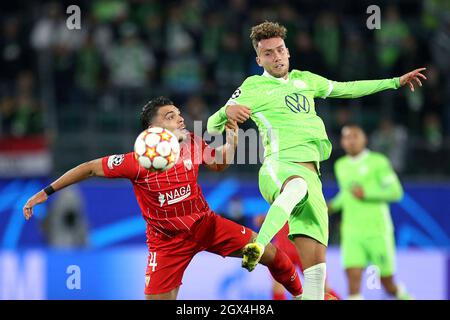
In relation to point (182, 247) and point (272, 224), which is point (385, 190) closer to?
point (182, 247)

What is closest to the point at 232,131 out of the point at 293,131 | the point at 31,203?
the point at 293,131

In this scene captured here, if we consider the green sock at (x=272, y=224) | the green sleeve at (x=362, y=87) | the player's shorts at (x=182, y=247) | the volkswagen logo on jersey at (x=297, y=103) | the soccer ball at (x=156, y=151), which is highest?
the green sleeve at (x=362, y=87)

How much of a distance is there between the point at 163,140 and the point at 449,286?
6.47 meters

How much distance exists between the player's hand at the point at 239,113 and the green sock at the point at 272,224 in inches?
27.8

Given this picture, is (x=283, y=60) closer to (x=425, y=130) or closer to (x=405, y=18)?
(x=425, y=130)

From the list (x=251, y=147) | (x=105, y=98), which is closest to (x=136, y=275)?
(x=251, y=147)

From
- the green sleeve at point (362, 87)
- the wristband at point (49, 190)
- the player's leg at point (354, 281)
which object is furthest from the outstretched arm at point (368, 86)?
the player's leg at point (354, 281)

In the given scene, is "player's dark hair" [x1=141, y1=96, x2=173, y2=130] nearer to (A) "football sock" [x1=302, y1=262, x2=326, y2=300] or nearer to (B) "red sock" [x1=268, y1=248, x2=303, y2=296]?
(B) "red sock" [x1=268, y1=248, x2=303, y2=296]

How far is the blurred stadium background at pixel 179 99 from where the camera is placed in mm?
13883

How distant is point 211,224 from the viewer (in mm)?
7703

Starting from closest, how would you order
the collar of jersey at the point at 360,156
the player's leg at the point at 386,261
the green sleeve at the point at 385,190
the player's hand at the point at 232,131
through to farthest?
the player's hand at the point at 232,131 < the player's leg at the point at 386,261 < the green sleeve at the point at 385,190 < the collar of jersey at the point at 360,156

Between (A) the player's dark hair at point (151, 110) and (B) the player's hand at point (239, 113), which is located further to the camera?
(A) the player's dark hair at point (151, 110)

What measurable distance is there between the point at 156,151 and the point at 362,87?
1.78m

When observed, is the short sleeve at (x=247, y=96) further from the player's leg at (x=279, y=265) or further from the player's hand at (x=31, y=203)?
the player's hand at (x=31, y=203)
